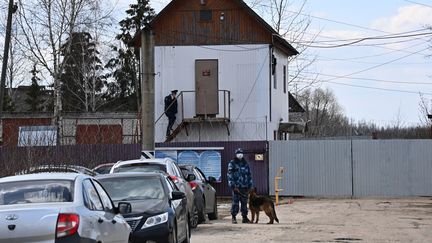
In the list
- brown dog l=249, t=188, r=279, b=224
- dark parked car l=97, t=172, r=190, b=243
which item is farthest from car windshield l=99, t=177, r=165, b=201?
brown dog l=249, t=188, r=279, b=224

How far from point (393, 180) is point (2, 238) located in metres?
25.6

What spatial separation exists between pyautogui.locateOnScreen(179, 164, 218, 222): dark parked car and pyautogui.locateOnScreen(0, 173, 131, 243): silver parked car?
29.3 ft

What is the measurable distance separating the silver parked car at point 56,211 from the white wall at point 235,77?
26.3 metres

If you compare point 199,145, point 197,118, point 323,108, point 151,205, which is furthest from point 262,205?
point 323,108

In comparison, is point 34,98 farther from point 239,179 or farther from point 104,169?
point 239,179

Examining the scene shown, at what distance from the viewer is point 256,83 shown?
3656 cm

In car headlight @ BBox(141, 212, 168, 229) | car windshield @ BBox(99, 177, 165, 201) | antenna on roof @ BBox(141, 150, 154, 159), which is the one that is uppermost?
antenna on roof @ BBox(141, 150, 154, 159)

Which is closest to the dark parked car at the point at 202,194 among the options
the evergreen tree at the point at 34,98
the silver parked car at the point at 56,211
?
the silver parked car at the point at 56,211

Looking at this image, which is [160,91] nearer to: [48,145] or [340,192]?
[340,192]

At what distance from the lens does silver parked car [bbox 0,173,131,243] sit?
8133mm

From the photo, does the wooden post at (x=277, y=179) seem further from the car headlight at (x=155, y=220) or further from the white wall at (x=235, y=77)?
the car headlight at (x=155, y=220)

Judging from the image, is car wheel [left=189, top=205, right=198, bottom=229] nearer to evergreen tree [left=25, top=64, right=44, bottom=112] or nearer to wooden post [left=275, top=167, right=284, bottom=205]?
wooden post [left=275, top=167, right=284, bottom=205]

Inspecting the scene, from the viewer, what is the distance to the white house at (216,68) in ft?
119

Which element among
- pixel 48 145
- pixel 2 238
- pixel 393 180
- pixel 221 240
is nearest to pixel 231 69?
pixel 393 180
